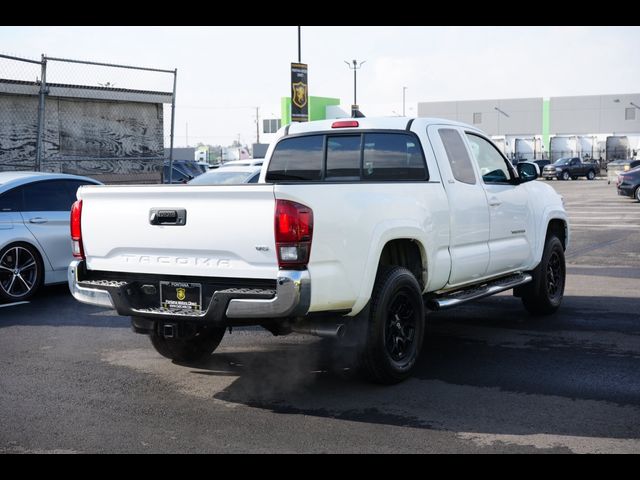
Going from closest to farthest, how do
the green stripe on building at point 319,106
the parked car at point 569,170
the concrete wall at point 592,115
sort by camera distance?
1. the parked car at point 569,170
2. the green stripe on building at point 319,106
3. the concrete wall at point 592,115

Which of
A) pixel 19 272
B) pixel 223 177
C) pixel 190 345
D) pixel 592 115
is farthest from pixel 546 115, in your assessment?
pixel 190 345

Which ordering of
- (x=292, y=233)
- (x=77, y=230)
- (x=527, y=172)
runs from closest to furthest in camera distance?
(x=292, y=233), (x=77, y=230), (x=527, y=172)

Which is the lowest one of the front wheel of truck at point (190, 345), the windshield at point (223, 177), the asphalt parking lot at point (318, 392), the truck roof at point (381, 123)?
the asphalt parking lot at point (318, 392)

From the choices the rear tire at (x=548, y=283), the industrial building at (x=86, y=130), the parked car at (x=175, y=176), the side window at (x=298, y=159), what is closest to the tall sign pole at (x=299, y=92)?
the parked car at (x=175, y=176)

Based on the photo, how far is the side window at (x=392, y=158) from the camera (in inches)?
281

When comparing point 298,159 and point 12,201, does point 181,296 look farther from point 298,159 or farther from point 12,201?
point 12,201

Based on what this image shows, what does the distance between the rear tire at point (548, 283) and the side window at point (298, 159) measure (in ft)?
9.12

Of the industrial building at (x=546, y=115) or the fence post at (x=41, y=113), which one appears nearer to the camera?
the fence post at (x=41, y=113)

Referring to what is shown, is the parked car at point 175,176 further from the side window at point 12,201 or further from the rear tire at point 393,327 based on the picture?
the rear tire at point 393,327

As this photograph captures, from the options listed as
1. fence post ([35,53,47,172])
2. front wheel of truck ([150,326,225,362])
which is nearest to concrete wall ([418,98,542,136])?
fence post ([35,53,47,172])

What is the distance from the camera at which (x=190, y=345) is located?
23.1 feet

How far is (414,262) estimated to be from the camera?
271 inches

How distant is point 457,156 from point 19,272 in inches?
217

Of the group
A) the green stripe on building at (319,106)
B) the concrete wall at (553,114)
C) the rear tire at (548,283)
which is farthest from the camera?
the concrete wall at (553,114)
